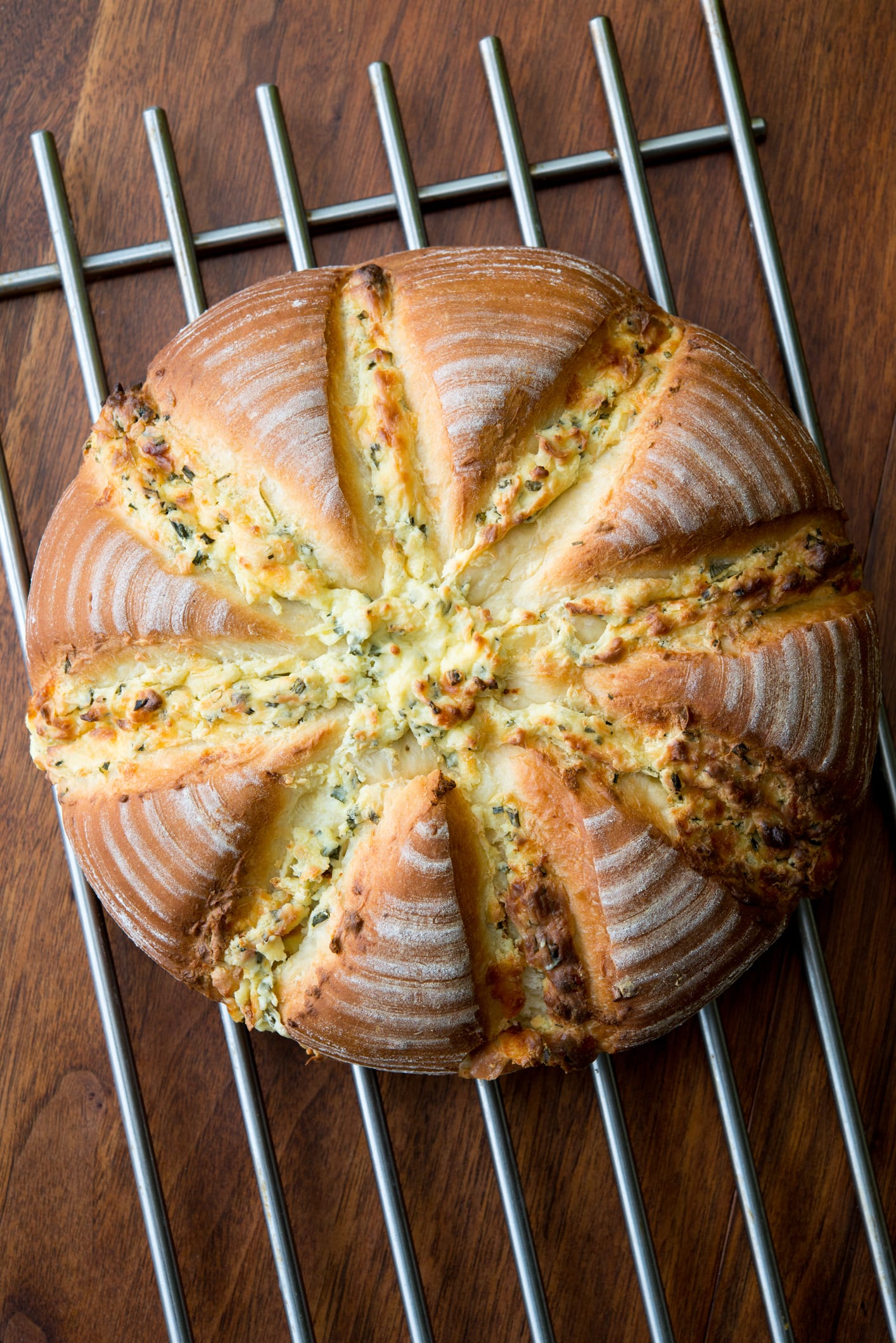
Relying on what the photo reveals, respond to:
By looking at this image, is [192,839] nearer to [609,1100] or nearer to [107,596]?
[107,596]

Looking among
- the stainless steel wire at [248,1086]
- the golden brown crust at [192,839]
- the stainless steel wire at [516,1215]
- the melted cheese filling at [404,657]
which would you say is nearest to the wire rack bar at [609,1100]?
the stainless steel wire at [516,1215]

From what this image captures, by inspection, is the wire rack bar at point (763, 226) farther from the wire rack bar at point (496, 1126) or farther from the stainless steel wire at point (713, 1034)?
the wire rack bar at point (496, 1126)

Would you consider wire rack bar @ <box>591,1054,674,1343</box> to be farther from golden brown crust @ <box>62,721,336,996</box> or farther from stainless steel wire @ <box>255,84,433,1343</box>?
golden brown crust @ <box>62,721,336,996</box>

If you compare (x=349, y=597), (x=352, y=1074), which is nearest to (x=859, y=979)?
(x=352, y=1074)

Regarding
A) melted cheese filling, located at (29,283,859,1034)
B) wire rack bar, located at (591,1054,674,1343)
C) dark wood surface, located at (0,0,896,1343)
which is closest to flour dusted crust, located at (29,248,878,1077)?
melted cheese filling, located at (29,283,859,1034)

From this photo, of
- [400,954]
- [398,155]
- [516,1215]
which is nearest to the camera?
[400,954]

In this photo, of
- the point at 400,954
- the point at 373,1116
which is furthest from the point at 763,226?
the point at 373,1116
